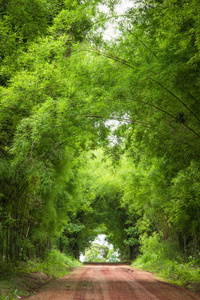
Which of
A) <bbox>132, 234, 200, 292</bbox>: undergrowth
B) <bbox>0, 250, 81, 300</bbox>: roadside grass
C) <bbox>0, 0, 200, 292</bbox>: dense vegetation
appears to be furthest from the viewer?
<bbox>132, 234, 200, 292</bbox>: undergrowth

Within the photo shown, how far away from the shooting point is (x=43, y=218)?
8.44m

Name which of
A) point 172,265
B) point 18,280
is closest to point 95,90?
point 18,280

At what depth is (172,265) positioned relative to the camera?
9.08 metres

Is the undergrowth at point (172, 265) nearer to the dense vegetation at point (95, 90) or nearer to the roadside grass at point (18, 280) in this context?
the dense vegetation at point (95, 90)

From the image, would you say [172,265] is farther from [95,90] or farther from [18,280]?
[95,90]

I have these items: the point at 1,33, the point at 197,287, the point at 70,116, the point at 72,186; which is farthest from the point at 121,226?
the point at 1,33

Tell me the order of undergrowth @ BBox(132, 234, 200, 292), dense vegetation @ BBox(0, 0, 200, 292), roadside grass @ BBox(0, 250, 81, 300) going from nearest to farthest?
1. dense vegetation @ BBox(0, 0, 200, 292)
2. roadside grass @ BBox(0, 250, 81, 300)
3. undergrowth @ BBox(132, 234, 200, 292)

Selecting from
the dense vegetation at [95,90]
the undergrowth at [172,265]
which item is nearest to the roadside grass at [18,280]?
the dense vegetation at [95,90]

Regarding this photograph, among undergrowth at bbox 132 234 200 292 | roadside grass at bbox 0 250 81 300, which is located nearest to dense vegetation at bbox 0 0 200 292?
roadside grass at bbox 0 250 81 300

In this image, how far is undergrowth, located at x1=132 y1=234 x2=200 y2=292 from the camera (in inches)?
278

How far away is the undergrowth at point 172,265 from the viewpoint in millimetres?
7064

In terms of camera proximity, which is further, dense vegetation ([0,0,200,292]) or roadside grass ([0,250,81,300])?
roadside grass ([0,250,81,300])

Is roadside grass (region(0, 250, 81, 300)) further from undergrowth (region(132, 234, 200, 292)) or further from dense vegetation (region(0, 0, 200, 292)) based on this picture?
undergrowth (region(132, 234, 200, 292))

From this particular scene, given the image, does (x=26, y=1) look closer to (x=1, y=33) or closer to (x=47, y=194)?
(x=1, y=33)
